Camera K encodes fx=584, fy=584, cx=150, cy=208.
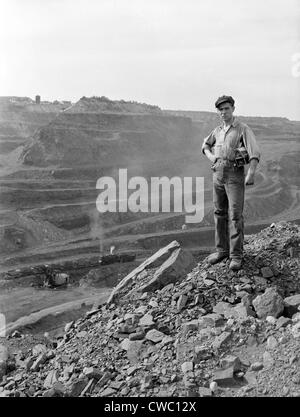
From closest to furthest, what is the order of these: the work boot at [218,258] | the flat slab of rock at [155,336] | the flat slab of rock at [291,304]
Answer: the flat slab of rock at [155,336]
the flat slab of rock at [291,304]
the work boot at [218,258]

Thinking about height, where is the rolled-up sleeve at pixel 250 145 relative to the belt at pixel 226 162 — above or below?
above

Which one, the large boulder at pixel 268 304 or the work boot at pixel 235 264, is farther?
the work boot at pixel 235 264

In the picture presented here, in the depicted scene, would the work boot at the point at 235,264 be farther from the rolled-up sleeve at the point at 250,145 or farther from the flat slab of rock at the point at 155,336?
the flat slab of rock at the point at 155,336

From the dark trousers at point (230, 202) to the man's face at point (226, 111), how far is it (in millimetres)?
430

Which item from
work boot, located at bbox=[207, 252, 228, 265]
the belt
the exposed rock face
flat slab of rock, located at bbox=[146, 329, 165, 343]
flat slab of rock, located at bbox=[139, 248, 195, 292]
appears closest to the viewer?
flat slab of rock, located at bbox=[146, 329, 165, 343]

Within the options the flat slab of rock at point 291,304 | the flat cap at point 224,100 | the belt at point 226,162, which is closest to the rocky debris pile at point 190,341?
the flat slab of rock at point 291,304

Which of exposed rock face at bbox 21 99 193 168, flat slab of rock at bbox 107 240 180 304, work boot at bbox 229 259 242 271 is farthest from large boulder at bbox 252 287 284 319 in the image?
exposed rock face at bbox 21 99 193 168

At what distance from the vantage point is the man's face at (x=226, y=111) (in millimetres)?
5629

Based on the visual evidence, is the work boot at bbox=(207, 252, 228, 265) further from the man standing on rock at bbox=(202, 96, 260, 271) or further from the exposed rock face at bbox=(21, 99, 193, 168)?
the exposed rock face at bbox=(21, 99, 193, 168)

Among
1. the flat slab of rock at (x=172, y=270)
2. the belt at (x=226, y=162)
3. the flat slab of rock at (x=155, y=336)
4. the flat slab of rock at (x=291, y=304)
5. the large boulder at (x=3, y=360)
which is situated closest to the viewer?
the flat slab of rock at (x=155, y=336)

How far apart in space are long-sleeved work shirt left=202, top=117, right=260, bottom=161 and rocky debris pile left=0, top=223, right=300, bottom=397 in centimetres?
113

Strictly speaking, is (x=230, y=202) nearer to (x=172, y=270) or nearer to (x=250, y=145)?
(x=250, y=145)

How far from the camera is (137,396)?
427 cm

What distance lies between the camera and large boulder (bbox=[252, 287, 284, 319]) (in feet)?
16.6
